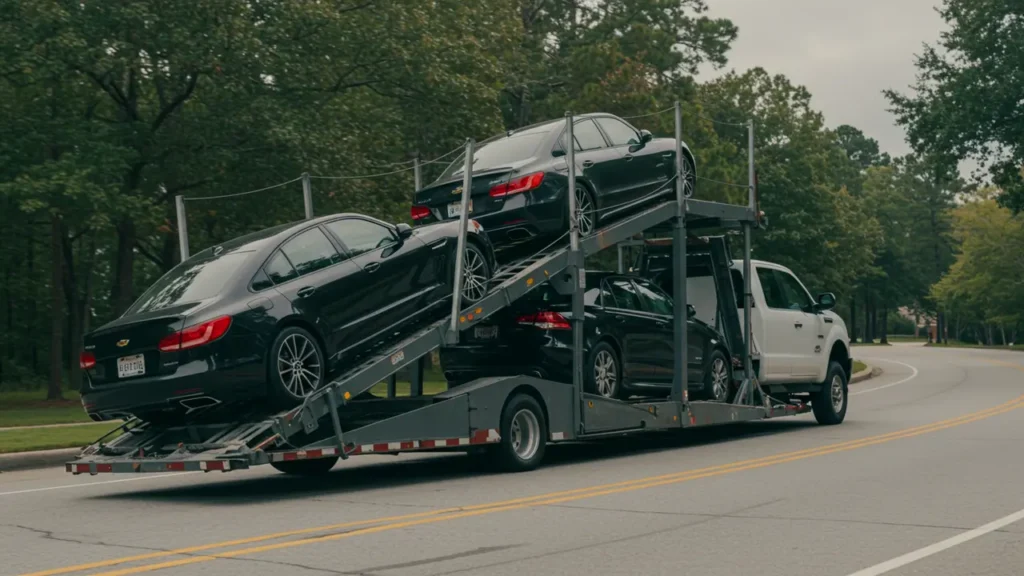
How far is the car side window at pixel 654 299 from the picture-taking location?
1422 centimetres

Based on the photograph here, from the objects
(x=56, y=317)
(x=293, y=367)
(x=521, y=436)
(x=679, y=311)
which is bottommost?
(x=521, y=436)

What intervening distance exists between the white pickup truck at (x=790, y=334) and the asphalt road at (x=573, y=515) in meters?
1.88

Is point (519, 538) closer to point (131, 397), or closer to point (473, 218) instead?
point (131, 397)

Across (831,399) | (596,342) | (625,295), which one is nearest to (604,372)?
(596,342)

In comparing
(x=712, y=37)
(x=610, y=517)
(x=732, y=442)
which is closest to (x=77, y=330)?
(x=712, y=37)

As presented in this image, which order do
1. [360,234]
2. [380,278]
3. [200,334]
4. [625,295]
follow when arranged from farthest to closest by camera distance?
[625,295], [360,234], [380,278], [200,334]

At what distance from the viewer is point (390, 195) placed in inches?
1080

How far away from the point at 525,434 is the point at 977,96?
31.5 m

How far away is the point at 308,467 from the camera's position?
1244cm

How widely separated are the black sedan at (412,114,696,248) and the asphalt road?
8.49 feet

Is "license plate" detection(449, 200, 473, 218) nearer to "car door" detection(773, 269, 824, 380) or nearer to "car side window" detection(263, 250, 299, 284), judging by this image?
"car side window" detection(263, 250, 299, 284)

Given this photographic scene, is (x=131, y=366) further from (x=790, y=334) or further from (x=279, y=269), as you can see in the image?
(x=790, y=334)

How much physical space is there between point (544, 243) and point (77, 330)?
95.0 feet

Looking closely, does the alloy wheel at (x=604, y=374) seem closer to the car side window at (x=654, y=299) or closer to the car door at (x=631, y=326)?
the car door at (x=631, y=326)
